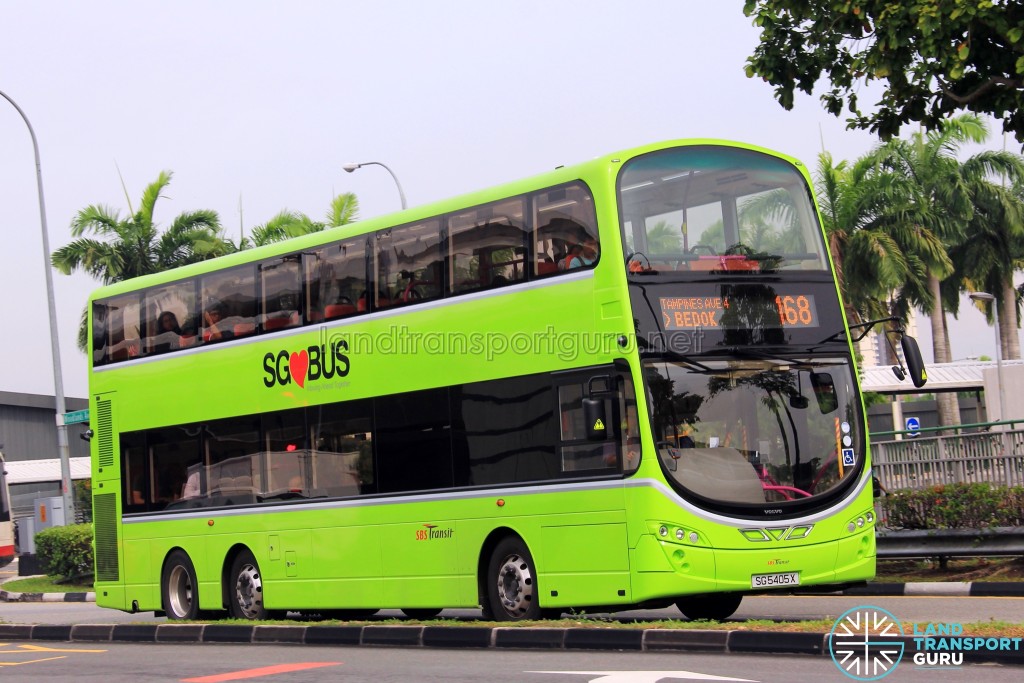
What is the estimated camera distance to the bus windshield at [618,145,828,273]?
13.0 metres

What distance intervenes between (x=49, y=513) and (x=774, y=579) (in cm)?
2595

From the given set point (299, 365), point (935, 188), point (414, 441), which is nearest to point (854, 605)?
point (414, 441)

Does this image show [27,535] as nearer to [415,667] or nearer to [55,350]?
[55,350]

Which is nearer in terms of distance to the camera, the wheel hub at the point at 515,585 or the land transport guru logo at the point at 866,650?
the land transport guru logo at the point at 866,650

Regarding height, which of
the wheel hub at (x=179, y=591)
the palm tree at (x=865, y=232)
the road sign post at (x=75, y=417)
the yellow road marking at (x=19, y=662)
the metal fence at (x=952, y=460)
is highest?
the palm tree at (x=865, y=232)

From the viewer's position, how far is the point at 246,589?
17859 mm

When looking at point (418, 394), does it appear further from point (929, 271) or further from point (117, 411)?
point (929, 271)

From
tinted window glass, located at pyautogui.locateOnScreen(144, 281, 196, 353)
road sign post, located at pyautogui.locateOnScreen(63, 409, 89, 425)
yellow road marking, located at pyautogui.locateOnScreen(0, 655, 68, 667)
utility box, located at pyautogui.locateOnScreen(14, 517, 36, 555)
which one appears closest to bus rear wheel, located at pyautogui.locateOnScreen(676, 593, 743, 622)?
yellow road marking, located at pyautogui.locateOnScreen(0, 655, 68, 667)

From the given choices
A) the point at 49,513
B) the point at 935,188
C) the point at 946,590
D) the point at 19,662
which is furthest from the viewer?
the point at 935,188

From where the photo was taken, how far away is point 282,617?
18.3 meters

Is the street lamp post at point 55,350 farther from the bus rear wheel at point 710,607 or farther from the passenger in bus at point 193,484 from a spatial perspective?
the bus rear wheel at point 710,607

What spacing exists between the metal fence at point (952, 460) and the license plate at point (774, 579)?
4873 mm

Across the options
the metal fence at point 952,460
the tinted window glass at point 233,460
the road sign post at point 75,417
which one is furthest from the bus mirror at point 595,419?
the road sign post at point 75,417

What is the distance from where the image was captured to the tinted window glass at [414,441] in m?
14.9
